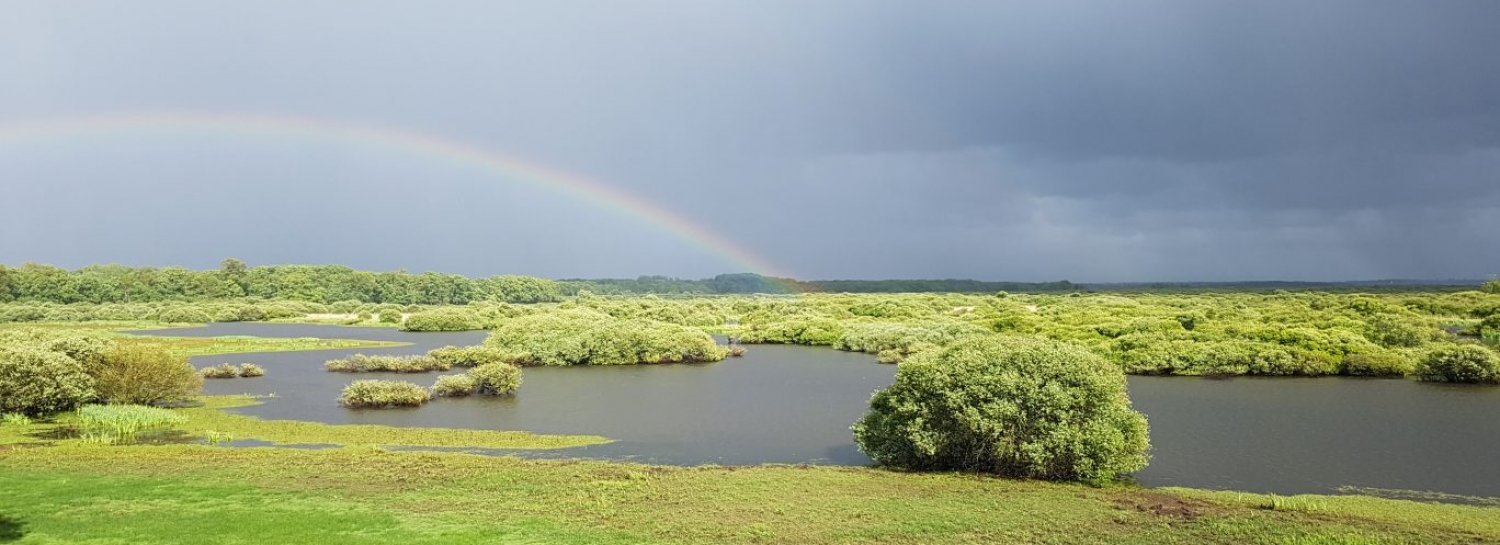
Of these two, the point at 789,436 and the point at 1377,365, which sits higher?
→ the point at 1377,365

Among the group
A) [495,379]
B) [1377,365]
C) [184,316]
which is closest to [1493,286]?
[1377,365]

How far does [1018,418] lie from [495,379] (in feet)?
99.3

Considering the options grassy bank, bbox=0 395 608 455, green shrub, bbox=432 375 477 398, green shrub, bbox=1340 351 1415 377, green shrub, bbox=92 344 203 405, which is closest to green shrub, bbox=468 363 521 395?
green shrub, bbox=432 375 477 398

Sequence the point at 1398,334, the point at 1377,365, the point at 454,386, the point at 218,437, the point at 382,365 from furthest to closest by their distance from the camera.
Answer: the point at 1398,334, the point at 382,365, the point at 1377,365, the point at 454,386, the point at 218,437

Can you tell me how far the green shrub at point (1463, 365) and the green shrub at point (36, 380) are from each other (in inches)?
2683

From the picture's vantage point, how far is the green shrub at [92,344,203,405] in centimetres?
3481

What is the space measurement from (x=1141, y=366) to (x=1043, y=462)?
108 feet

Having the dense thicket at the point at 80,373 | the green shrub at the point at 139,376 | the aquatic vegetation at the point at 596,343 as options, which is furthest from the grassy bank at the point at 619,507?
the aquatic vegetation at the point at 596,343

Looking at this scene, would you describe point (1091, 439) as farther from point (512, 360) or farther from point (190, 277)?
point (190, 277)

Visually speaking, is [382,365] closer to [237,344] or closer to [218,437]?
[218,437]

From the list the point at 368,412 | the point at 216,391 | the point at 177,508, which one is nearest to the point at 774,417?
the point at 368,412

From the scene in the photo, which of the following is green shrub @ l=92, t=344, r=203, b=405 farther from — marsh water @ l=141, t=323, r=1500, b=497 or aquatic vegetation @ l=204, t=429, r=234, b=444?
aquatic vegetation @ l=204, t=429, r=234, b=444

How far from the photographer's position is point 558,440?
31031 mm

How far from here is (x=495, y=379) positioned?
43250 millimetres
